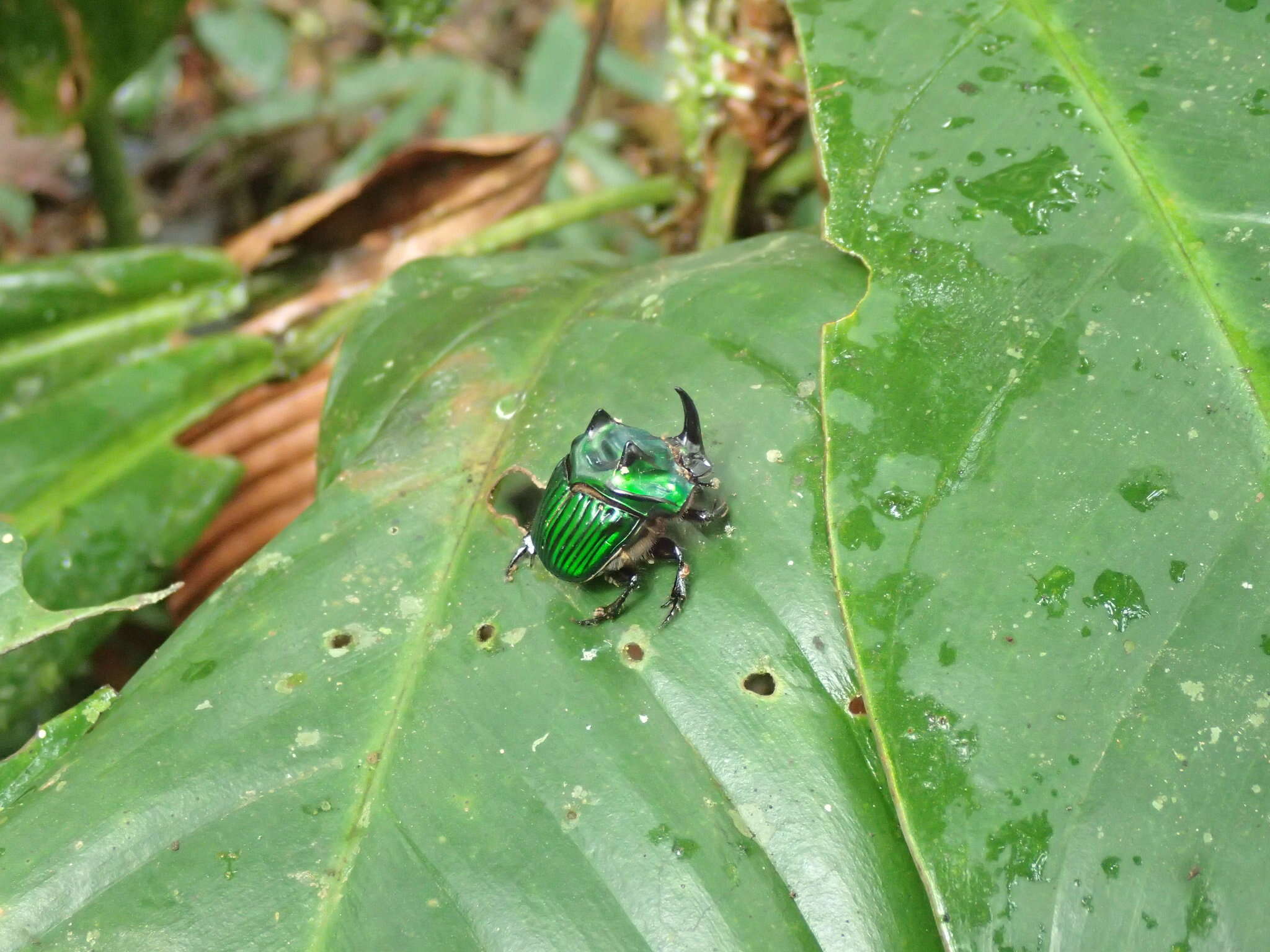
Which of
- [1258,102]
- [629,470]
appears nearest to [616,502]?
[629,470]

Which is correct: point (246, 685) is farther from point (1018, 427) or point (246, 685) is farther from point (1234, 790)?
point (1234, 790)

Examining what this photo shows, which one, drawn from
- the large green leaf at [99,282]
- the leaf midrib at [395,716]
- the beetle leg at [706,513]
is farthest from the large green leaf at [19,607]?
the large green leaf at [99,282]

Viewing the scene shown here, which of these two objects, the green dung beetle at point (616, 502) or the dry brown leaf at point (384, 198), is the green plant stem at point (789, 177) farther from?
the green dung beetle at point (616, 502)

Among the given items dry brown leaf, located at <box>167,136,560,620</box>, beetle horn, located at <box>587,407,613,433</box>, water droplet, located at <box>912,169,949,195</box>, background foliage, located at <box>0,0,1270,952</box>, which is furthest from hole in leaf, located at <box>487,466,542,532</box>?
dry brown leaf, located at <box>167,136,560,620</box>

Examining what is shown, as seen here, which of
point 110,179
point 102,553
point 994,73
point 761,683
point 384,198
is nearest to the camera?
point 761,683

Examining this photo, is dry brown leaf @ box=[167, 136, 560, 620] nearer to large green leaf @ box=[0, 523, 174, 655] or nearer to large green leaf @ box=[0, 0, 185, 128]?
large green leaf @ box=[0, 0, 185, 128]

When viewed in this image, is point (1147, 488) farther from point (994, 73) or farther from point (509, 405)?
point (509, 405)
